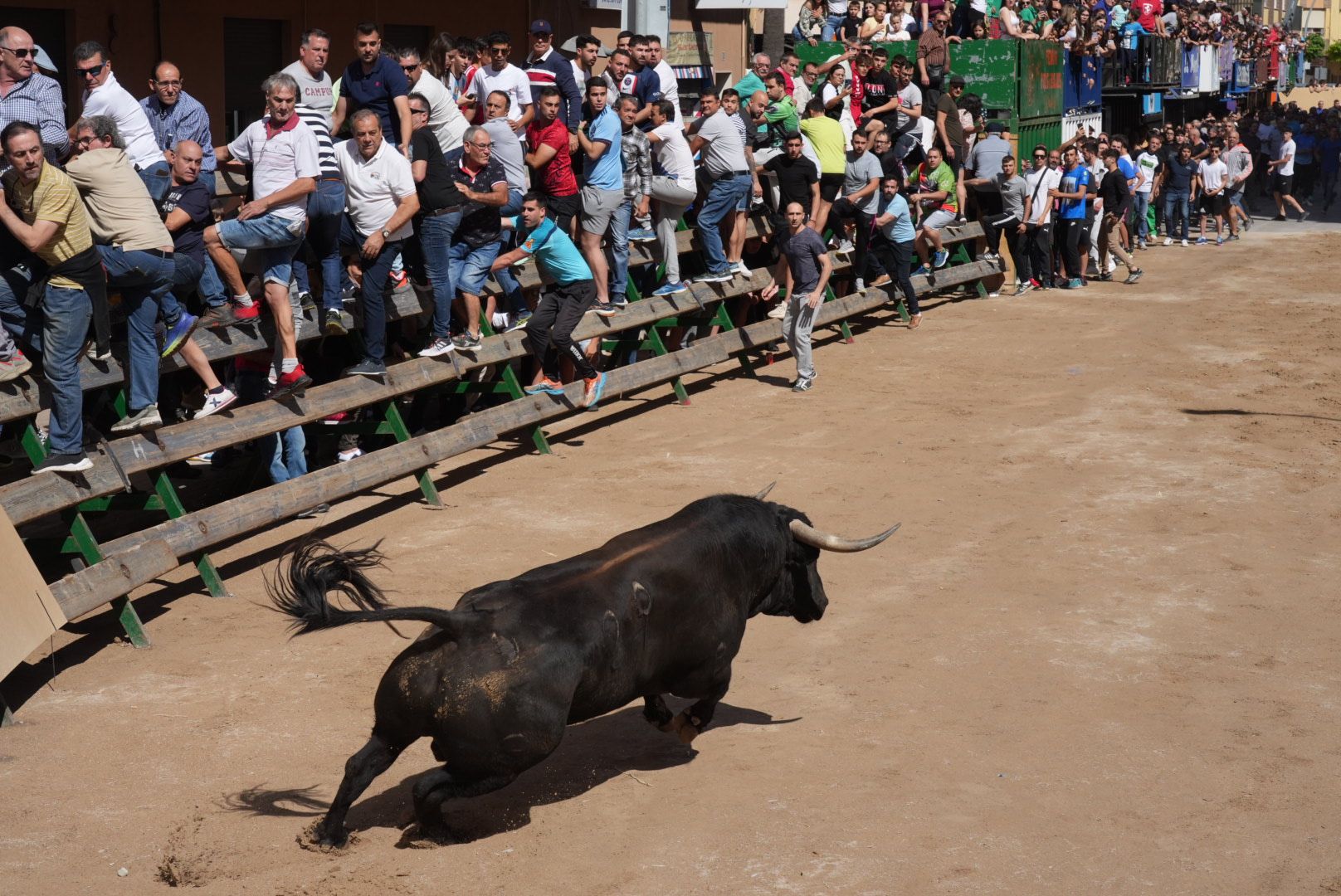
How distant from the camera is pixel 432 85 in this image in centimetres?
1296

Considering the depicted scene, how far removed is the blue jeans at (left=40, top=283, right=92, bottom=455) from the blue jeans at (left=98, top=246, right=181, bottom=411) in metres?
0.42

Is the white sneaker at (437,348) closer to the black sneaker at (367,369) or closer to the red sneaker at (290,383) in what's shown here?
the black sneaker at (367,369)

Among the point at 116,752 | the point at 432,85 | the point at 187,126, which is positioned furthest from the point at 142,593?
the point at 432,85

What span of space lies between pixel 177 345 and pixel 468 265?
3069 mm

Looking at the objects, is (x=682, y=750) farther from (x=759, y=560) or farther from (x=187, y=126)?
(x=187, y=126)

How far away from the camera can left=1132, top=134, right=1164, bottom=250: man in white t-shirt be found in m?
27.5

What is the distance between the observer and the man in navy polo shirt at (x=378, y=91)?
12234 mm

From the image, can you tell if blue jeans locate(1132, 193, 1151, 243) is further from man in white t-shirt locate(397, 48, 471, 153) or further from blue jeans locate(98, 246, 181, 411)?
blue jeans locate(98, 246, 181, 411)

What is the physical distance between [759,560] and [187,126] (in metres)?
6.13

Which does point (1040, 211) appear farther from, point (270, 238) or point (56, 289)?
point (56, 289)

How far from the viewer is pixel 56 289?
920cm

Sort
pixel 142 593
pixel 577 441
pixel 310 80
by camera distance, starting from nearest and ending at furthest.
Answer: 1. pixel 142 593
2. pixel 310 80
3. pixel 577 441

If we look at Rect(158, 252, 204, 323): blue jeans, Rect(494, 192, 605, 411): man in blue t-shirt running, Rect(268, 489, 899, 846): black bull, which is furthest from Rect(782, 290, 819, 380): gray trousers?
Rect(268, 489, 899, 846): black bull

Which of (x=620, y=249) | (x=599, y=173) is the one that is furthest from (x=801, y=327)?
(x=599, y=173)
